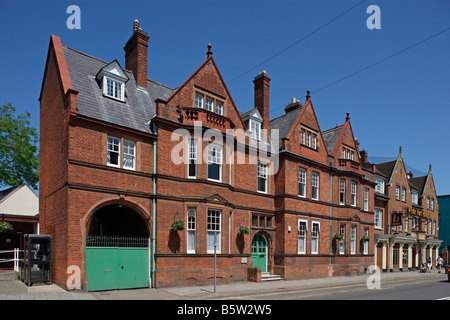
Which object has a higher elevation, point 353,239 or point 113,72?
point 113,72

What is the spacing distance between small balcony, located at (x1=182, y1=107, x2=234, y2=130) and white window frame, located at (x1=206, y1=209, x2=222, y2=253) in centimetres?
489

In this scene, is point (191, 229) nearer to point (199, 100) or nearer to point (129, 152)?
point (129, 152)

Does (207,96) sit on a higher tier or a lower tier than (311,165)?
higher

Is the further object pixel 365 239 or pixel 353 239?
pixel 365 239

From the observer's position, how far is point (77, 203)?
655 inches

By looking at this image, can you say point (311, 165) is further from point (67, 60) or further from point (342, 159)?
point (67, 60)

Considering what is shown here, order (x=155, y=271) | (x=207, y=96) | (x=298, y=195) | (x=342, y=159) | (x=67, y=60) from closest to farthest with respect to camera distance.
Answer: (x=155, y=271)
(x=67, y=60)
(x=207, y=96)
(x=298, y=195)
(x=342, y=159)

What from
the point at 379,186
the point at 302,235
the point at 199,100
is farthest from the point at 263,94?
the point at 379,186

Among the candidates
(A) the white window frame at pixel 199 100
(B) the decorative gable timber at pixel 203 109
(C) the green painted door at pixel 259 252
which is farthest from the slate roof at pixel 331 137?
(A) the white window frame at pixel 199 100

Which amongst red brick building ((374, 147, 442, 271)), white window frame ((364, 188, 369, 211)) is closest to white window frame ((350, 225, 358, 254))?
white window frame ((364, 188, 369, 211))

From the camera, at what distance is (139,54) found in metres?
22.5

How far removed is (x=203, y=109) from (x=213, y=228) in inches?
264

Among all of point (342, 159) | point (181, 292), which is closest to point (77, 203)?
point (181, 292)
